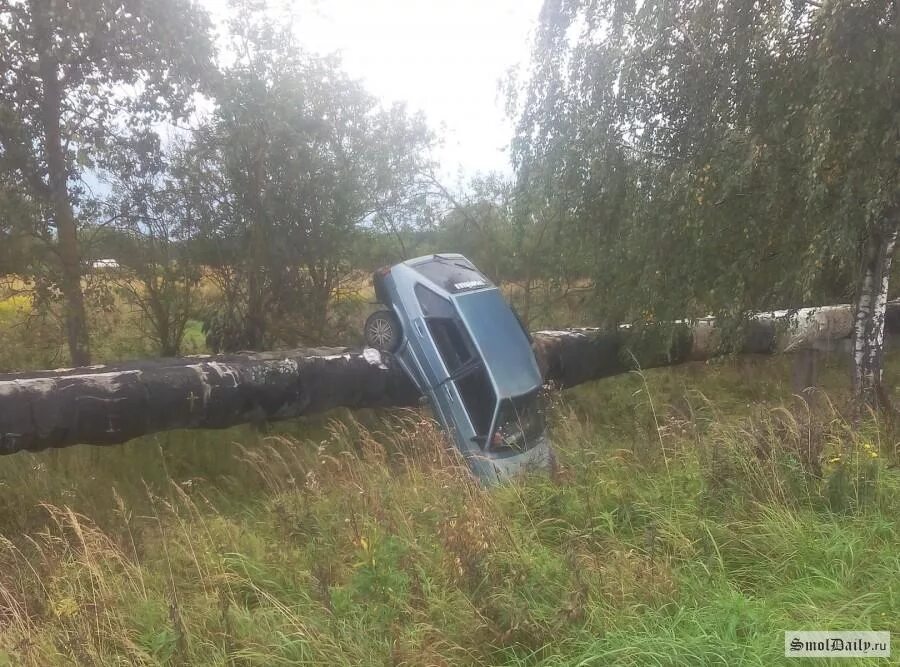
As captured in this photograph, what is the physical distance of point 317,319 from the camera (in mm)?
9484

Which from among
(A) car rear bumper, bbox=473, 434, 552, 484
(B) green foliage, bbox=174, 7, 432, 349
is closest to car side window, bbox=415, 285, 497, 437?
(A) car rear bumper, bbox=473, 434, 552, 484

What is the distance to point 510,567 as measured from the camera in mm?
2676

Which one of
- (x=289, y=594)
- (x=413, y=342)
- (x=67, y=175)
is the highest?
(x=67, y=175)

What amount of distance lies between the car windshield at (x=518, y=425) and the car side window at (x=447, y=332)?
667 mm

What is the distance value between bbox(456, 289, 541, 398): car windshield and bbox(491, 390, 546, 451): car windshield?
0.10 m

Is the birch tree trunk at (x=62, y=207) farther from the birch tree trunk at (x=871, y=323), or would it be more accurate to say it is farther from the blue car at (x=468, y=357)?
the birch tree trunk at (x=871, y=323)

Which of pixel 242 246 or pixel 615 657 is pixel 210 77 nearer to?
pixel 242 246

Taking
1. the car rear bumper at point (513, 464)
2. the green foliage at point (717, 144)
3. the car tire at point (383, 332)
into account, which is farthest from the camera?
the car tire at point (383, 332)

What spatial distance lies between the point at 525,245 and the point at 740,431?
7.30 m

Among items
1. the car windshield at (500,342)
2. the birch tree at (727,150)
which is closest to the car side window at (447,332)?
the car windshield at (500,342)

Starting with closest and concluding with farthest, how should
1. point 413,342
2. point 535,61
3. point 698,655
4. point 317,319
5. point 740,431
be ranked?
point 698,655
point 740,431
point 413,342
point 535,61
point 317,319

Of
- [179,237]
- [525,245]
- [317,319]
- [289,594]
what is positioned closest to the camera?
[289,594]

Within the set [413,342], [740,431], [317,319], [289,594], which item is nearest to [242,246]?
[317,319]

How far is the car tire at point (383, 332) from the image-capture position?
21.6ft
